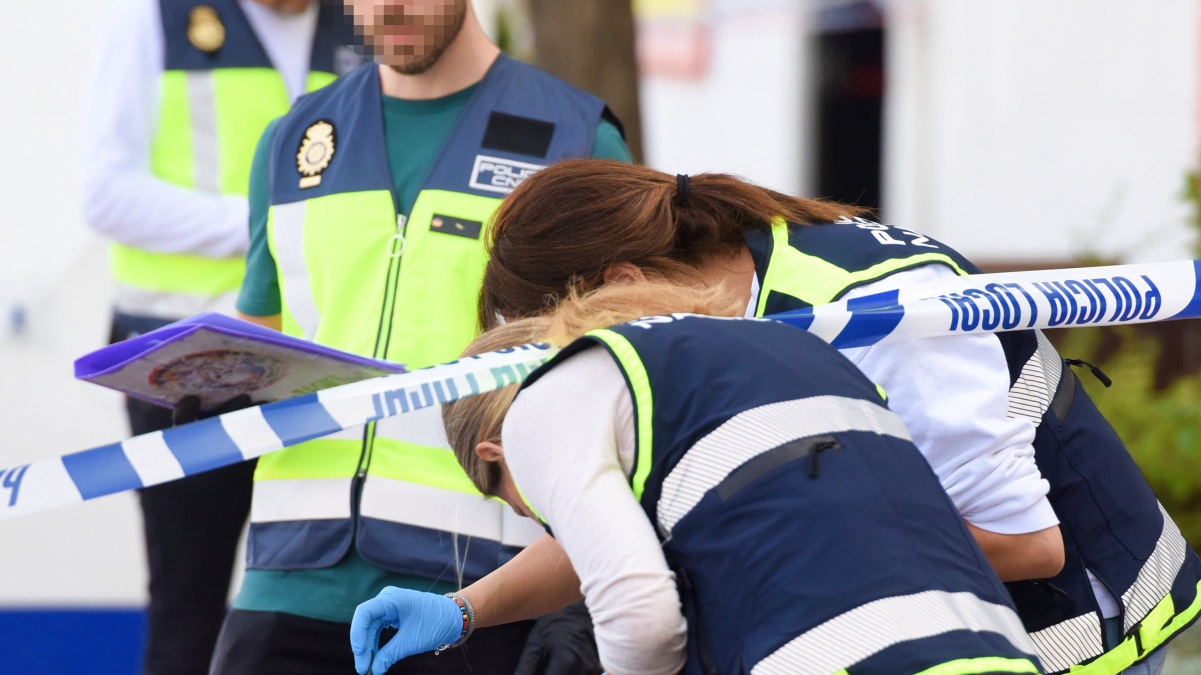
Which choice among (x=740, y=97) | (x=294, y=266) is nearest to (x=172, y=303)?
(x=294, y=266)

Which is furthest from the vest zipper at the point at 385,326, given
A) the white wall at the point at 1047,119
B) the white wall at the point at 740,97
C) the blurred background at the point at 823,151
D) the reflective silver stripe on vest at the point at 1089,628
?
the white wall at the point at 740,97

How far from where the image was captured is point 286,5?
317cm

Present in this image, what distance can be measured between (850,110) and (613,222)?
25.1 ft

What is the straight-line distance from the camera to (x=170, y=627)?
313cm

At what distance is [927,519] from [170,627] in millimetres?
2131

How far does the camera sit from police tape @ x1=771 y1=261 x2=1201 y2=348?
1749 millimetres

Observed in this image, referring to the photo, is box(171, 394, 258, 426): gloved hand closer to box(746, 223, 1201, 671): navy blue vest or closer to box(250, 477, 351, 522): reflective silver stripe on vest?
box(250, 477, 351, 522): reflective silver stripe on vest

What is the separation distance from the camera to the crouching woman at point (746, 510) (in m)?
1.37

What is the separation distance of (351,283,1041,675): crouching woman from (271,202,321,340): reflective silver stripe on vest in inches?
37.9

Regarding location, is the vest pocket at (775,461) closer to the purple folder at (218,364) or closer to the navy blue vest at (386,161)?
the purple folder at (218,364)

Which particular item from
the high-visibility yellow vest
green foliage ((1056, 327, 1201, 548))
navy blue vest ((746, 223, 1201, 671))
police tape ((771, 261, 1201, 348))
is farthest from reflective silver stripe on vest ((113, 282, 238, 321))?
green foliage ((1056, 327, 1201, 548))

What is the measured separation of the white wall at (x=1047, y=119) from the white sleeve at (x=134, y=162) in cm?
447

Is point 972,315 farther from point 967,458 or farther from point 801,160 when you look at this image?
point 801,160

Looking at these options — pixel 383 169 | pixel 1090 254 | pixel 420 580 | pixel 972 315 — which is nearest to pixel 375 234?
pixel 383 169
